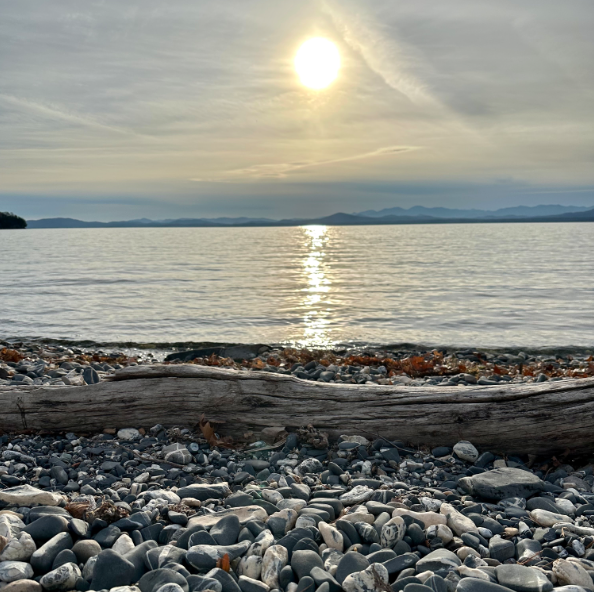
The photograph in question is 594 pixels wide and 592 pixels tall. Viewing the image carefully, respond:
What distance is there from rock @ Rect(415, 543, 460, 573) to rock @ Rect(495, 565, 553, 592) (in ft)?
0.85

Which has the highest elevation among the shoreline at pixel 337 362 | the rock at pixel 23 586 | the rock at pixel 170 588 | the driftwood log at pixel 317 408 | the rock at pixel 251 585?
the driftwood log at pixel 317 408

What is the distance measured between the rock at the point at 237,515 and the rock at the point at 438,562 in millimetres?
1152

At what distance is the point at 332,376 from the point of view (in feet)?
29.0

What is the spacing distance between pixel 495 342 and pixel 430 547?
11.6 m

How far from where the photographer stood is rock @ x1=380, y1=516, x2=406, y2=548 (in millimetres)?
3562

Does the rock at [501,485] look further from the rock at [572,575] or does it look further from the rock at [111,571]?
the rock at [111,571]

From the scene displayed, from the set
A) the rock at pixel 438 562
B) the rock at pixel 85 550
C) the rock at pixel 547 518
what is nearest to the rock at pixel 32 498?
the rock at pixel 85 550

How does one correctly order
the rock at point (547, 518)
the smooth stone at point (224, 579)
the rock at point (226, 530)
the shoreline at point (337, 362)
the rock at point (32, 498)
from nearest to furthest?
1. the smooth stone at point (224, 579)
2. the rock at point (226, 530)
3. the rock at point (547, 518)
4. the rock at point (32, 498)
5. the shoreline at point (337, 362)

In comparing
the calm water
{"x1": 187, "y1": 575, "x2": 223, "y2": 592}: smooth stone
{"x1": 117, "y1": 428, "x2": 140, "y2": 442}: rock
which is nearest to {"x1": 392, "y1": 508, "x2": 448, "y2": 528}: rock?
{"x1": 187, "y1": 575, "x2": 223, "y2": 592}: smooth stone

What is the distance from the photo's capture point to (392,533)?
357 centimetres

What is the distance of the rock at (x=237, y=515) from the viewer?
3.75 m

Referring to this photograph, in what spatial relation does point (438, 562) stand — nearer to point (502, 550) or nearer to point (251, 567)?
point (502, 550)

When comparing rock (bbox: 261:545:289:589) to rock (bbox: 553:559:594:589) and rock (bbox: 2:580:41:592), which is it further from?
rock (bbox: 553:559:594:589)

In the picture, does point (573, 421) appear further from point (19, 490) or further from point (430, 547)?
point (19, 490)
